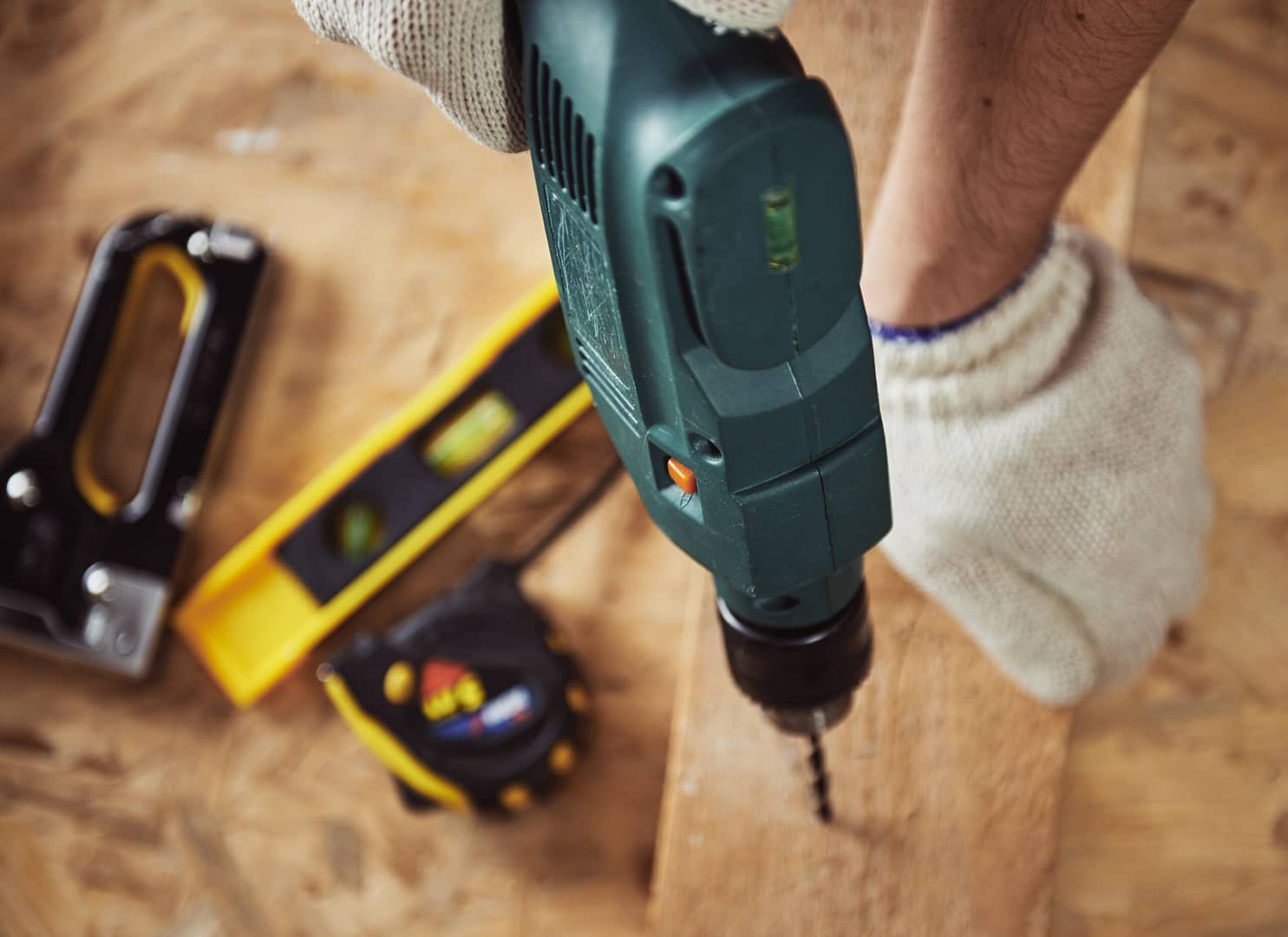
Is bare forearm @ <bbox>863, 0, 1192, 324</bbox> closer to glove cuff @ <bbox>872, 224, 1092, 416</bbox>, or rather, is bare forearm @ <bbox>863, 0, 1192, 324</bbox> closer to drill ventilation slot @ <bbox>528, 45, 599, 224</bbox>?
glove cuff @ <bbox>872, 224, 1092, 416</bbox>

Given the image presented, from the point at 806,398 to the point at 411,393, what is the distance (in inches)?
30.9

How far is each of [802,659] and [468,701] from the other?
52cm

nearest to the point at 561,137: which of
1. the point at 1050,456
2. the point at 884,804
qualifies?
the point at 1050,456

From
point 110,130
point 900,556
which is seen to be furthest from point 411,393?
point 900,556

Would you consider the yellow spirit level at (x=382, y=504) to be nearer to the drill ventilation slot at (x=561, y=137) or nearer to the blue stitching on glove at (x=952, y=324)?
the blue stitching on glove at (x=952, y=324)

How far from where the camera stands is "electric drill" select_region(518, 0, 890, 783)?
357 mm

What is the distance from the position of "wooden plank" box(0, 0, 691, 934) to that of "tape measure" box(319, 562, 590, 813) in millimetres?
57

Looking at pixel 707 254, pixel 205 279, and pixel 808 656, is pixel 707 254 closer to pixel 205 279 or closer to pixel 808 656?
pixel 808 656

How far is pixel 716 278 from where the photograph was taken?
1.22 feet

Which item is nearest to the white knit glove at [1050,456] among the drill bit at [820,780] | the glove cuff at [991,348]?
the glove cuff at [991,348]

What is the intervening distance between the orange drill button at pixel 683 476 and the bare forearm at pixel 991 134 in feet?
0.83

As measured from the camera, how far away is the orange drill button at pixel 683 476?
1.49ft

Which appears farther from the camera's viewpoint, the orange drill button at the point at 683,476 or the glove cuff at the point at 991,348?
the glove cuff at the point at 991,348

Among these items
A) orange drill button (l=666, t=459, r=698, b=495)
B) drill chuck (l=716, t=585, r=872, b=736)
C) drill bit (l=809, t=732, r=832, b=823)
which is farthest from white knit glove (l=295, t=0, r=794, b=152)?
drill bit (l=809, t=732, r=832, b=823)
